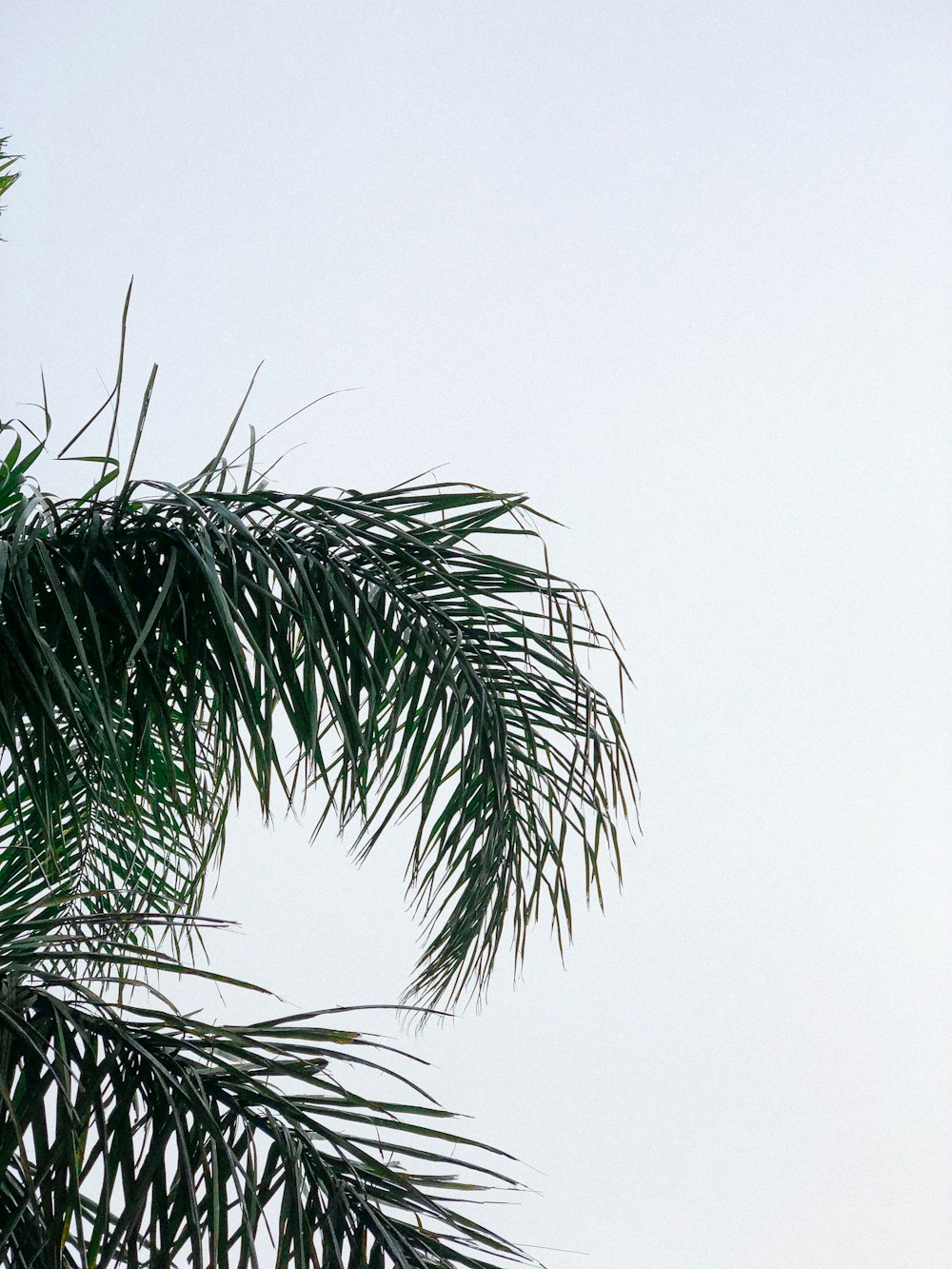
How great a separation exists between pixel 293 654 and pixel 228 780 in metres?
0.18

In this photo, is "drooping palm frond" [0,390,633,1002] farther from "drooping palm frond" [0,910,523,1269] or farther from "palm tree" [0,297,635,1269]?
"drooping palm frond" [0,910,523,1269]

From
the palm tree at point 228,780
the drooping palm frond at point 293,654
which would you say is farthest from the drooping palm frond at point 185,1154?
the drooping palm frond at point 293,654

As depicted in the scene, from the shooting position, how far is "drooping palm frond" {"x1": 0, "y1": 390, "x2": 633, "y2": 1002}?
0.66 m

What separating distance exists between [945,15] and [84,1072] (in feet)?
9.95

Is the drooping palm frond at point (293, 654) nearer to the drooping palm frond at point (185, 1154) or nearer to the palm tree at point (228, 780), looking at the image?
the palm tree at point (228, 780)

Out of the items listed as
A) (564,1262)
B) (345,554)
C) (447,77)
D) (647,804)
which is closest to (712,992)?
(647,804)

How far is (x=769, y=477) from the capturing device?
104 inches

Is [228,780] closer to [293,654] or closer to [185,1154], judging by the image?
[293,654]

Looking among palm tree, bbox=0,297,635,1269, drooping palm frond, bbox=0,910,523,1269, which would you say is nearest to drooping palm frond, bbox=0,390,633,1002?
palm tree, bbox=0,297,635,1269

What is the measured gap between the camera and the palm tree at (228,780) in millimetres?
490

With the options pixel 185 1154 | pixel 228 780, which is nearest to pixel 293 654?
pixel 228 780

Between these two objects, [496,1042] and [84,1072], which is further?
[496,1042]

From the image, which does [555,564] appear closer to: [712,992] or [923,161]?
[712,992]

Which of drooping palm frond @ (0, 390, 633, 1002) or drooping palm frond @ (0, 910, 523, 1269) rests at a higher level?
drooping palm frond @ (0, 390, 633, 1002)
